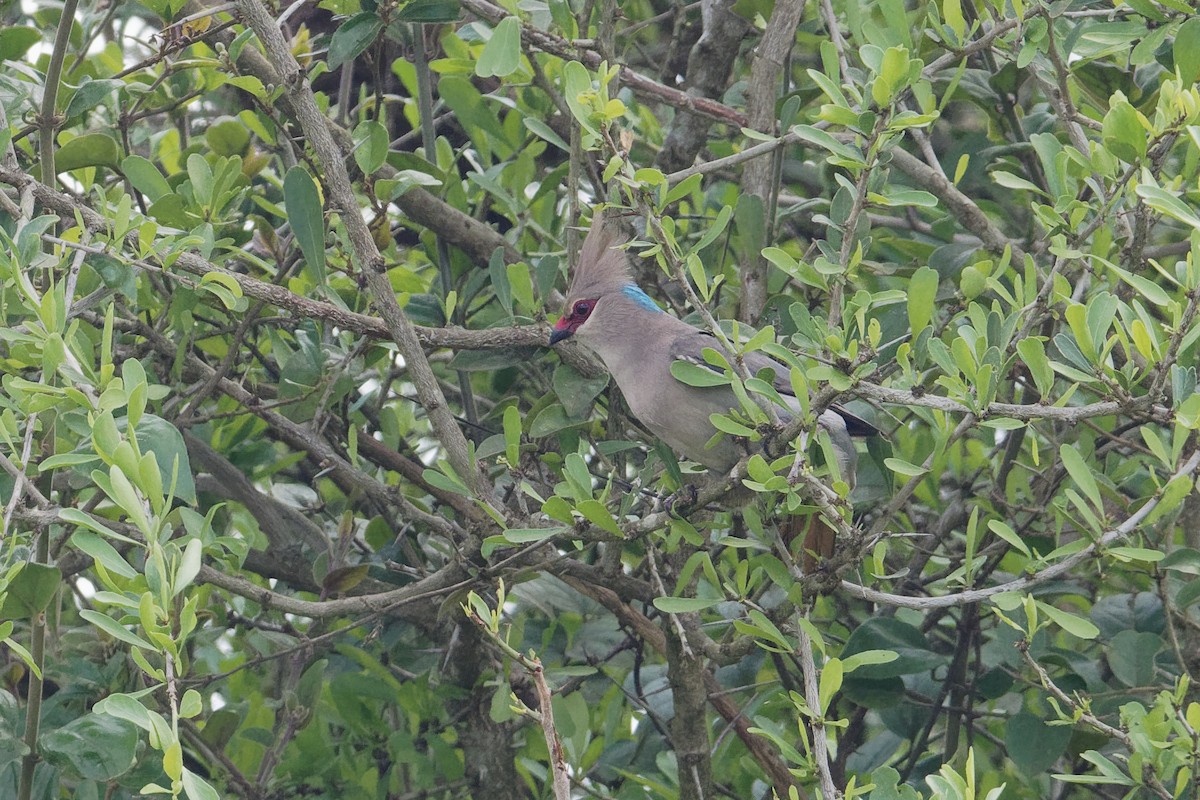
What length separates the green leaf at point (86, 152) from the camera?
9.14 ft

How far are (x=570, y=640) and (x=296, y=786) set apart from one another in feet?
2.58

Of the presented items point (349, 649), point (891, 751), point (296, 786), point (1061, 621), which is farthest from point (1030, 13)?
point (296, 786)

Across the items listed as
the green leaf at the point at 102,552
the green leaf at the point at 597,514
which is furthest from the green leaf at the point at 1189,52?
the green leaf at the point at 102,552

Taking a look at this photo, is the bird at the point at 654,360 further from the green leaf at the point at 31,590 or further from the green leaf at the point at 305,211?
the green leaf at the point at 31,590

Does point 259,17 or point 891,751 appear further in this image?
point 891,751

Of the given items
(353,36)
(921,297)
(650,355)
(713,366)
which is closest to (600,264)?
(650,355)

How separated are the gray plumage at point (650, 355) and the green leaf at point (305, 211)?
23.9 inches

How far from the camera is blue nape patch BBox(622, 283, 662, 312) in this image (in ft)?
11.2

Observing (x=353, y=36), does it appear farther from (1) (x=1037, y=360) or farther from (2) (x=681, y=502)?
(1) (x=1037, y=360)

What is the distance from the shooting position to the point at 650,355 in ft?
10.5

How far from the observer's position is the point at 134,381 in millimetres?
1976

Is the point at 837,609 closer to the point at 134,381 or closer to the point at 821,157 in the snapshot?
the point at 821,157

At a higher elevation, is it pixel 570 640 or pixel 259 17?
pixel 259 17

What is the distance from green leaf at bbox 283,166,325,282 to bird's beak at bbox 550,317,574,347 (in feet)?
1.94
